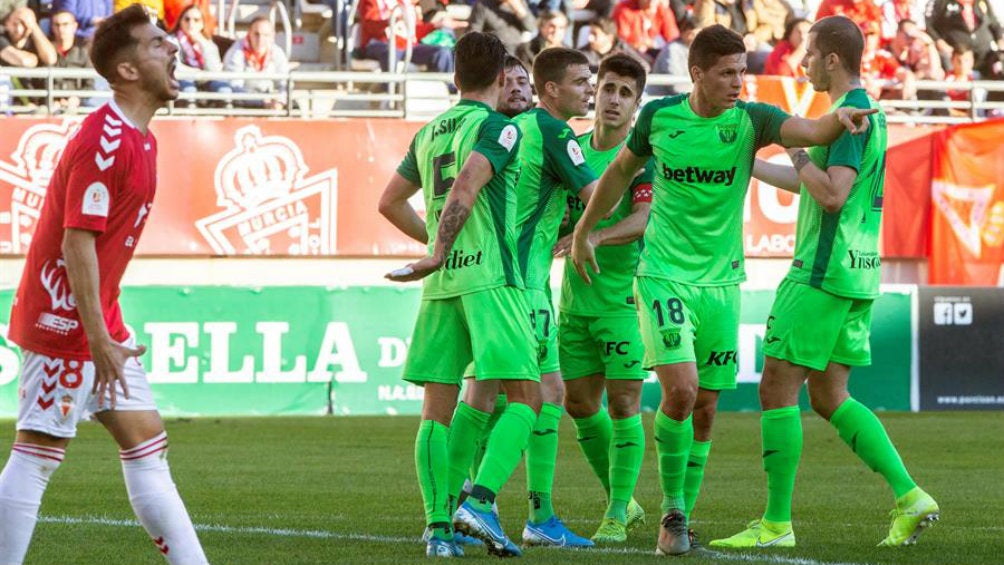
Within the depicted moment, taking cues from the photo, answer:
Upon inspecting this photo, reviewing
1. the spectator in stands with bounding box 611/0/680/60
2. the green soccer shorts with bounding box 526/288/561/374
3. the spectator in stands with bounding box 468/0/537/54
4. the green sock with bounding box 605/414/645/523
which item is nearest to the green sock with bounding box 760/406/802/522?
the green sock with bounding box 605/414/645/523

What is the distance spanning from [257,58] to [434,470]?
15.2 m

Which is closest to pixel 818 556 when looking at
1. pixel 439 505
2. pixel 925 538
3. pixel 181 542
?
pixel 925 538

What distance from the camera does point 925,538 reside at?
785cm

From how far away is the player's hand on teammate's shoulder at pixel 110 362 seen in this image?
5.20 meters

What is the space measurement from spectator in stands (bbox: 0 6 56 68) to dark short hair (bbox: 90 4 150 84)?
15.5 metres

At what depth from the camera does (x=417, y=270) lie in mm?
6621

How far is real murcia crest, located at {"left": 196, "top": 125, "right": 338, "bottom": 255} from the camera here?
20.7 metres

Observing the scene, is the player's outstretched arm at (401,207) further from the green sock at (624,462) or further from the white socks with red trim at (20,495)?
the white socks with red trim at (20,495)

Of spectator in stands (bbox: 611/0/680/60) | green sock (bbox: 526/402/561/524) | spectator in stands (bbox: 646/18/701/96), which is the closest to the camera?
green sock (bbox: 526/402/561/524)

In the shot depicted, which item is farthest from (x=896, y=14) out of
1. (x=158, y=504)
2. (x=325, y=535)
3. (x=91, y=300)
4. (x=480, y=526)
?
(x=91, y=300)

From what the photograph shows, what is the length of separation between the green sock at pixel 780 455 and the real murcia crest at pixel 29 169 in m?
13.8

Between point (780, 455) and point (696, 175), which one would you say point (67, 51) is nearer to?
point (696, 175)

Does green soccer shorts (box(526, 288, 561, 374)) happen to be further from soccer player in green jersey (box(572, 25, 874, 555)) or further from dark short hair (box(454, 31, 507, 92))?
dark short hair (box(454, 31, 507, 92))

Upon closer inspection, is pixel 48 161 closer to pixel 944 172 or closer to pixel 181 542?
pixel 944 172
